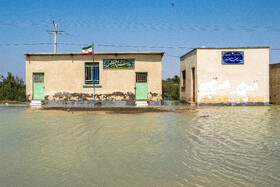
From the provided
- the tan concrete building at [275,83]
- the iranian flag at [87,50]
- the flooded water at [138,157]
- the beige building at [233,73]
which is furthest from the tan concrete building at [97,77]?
the flooded water at [138,157]

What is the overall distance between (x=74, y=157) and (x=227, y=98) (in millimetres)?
15759

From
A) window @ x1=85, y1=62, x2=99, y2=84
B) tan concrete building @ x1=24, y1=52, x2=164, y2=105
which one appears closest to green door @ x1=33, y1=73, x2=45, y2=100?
tan concrete building @ x1=24, y1=52, x2=164, y2=105

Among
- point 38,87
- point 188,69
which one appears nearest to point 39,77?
point 38,87

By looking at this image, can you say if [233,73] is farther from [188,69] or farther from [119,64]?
[119,64]

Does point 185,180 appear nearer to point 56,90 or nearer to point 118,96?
point 118,96

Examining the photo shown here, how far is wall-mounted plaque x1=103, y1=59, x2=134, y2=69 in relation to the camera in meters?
18.7

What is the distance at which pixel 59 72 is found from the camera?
751 inches

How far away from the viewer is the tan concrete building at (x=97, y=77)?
731 inches

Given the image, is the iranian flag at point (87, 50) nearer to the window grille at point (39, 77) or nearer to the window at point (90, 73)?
the window at point (90, 73)

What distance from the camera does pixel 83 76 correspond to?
18.9m

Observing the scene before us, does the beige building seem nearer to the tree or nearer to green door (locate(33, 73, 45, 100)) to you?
green door (locate(33, 73, 45, 100))

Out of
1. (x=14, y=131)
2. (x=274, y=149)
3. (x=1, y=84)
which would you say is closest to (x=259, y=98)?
A: (x=274, y=149)

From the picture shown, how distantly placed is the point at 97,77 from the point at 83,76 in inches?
40.5

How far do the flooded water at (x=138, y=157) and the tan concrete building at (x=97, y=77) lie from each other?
10.9 m
